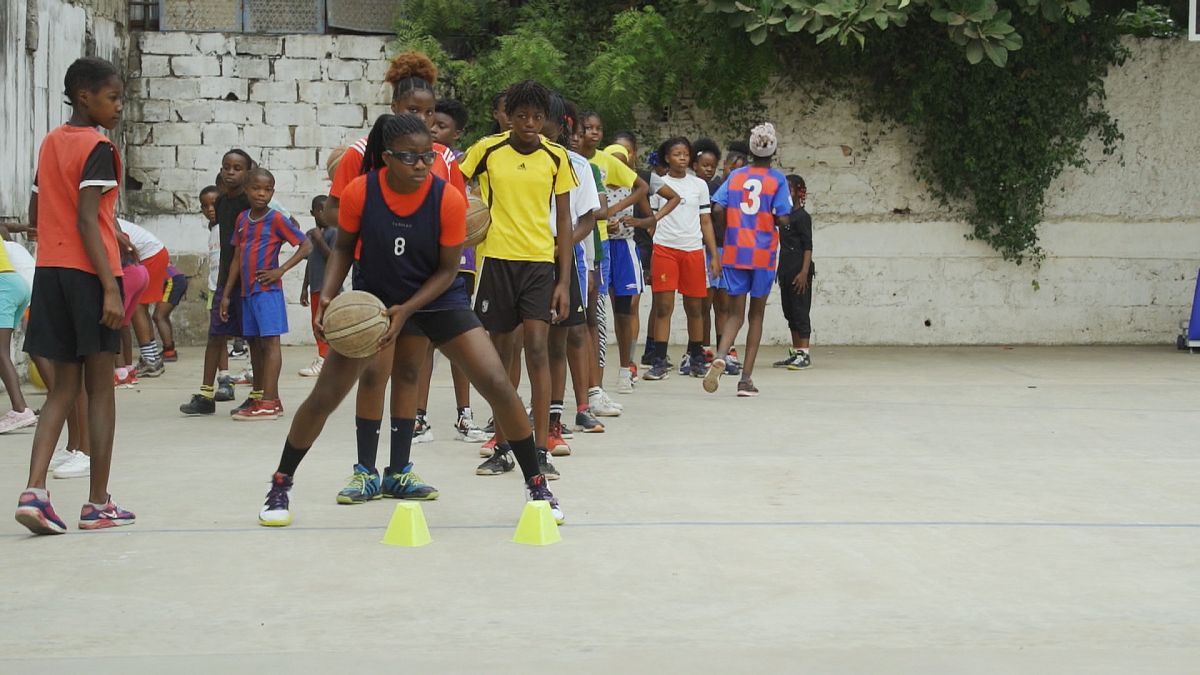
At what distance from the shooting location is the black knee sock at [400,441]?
6273 millimetres

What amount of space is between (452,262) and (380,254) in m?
0.28

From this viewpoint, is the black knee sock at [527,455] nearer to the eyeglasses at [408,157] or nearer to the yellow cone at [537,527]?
the yellow cone at [537,527]

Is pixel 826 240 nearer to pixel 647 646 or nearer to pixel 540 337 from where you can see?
pixel 540 337

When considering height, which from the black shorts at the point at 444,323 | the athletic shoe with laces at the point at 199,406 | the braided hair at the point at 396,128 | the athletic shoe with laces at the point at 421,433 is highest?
the braided hair at the point at 396,128

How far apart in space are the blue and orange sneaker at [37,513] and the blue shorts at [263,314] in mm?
3611

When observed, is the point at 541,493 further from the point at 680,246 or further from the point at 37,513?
the point at 680,246

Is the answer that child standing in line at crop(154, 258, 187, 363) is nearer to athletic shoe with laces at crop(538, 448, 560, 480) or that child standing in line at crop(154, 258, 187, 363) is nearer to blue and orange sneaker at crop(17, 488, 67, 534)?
athletic shoe with laces at crop(538, 448, 560, 480)

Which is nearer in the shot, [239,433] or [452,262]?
[452,262]

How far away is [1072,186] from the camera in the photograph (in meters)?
14.7

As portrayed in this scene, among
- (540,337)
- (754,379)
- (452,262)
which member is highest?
(452,262)

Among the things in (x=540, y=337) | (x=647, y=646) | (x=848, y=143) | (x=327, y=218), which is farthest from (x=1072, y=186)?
(x=647, y=646)

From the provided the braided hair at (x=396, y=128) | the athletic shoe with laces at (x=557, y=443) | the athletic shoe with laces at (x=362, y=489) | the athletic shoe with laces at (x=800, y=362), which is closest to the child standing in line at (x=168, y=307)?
the athletic shoe with laces at (x=800, y=362)

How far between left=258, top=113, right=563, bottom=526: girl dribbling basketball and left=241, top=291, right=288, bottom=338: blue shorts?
136 inches

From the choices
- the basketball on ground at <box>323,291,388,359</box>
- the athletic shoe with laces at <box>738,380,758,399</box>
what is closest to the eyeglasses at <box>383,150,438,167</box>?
the basketball on ground at <box>323,291,388,359</box>
